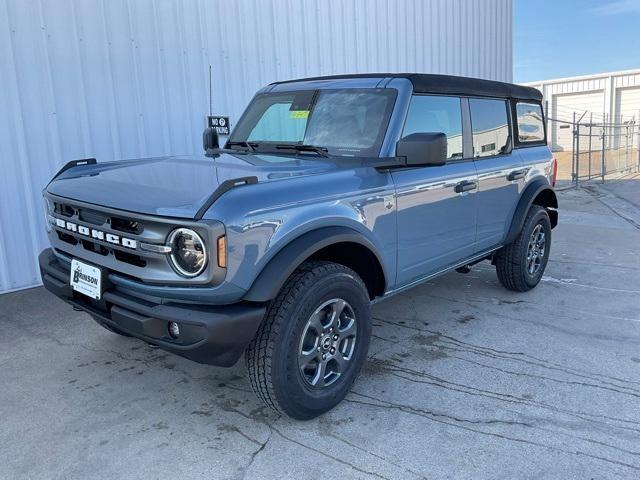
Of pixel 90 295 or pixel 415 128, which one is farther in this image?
pixel 415 128

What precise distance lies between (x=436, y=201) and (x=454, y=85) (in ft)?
3.29

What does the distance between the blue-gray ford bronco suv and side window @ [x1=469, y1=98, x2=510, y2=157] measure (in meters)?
0.02

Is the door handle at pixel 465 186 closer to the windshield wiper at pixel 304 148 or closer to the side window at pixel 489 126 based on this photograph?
the side window at pixel 489 126

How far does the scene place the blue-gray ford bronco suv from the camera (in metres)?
2.49

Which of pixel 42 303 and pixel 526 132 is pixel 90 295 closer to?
pixel 42 303

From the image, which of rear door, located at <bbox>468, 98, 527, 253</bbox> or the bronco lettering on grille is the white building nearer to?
rear door, located at <bbox>468, 98, 527, 253</bbox>

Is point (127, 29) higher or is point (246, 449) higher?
point (127, 29)

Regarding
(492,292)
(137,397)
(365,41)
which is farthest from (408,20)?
(137,397)

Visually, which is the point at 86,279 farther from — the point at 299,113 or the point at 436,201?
the point at 436,201

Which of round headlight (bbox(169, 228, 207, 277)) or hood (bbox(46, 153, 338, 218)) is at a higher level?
hood (bbox(46, 153, 338, 218))

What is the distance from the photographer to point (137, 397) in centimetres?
324

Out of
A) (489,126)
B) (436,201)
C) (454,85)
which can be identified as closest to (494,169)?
(489,126)

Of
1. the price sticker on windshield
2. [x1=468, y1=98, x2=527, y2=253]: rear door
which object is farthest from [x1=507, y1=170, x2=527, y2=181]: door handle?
the price sticker on windshield

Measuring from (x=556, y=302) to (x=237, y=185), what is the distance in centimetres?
363
